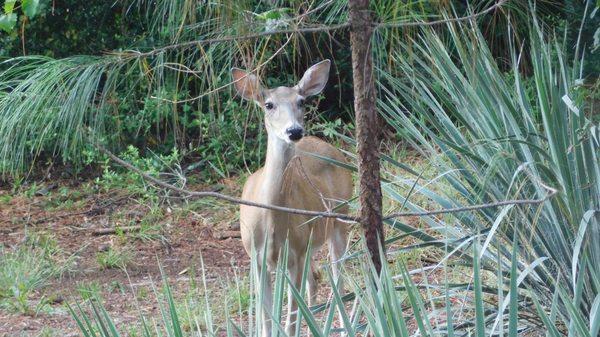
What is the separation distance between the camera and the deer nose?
6.04 meters

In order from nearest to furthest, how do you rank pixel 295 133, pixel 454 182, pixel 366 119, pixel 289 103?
pixel 366 119
pixel 454 182
pixel 295 133
pixel 289 103

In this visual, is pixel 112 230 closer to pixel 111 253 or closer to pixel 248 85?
pixel 111 253

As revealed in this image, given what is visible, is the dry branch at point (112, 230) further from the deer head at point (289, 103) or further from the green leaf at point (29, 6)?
the green leaf at point (29, 6)

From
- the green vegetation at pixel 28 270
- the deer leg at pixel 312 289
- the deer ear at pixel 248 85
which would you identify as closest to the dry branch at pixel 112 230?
the green vegetation at pixel 28 270

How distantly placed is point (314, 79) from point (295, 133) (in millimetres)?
717

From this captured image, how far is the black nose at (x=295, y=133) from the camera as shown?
238 inches

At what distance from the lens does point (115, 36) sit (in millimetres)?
10266

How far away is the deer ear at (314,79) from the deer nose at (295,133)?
0.57 m

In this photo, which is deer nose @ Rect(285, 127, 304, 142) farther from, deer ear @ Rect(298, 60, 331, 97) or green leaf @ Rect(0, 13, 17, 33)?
green leaf @ Rect(0, 13, 17, 33)

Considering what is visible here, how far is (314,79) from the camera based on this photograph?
6.66 m

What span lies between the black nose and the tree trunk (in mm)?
2689

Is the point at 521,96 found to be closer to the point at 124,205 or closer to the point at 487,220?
the point at 487,220

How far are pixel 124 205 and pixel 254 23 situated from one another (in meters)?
5.78

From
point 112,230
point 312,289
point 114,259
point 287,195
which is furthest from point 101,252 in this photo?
point 287,195
